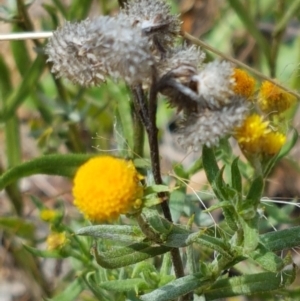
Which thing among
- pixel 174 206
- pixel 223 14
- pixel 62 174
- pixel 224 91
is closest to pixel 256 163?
pixel 224 91

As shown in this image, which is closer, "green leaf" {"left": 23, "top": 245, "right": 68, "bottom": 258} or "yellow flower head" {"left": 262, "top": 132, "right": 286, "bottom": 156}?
"yellow flower head" {"left": 262, "top": 132, "right": 286, "bottom": 156}

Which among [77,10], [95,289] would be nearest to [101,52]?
[95,289]

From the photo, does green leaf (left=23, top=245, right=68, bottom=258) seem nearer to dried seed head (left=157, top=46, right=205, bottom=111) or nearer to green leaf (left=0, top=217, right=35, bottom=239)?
green leaf (left=0, top=217, right=35, bottom=239)

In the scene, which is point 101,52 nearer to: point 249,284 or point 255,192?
point 255,192

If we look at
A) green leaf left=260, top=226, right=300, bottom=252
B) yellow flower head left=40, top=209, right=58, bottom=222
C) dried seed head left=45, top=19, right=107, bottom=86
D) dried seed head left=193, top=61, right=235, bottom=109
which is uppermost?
dried seed head left=45, top=19, right=107, bottom=86

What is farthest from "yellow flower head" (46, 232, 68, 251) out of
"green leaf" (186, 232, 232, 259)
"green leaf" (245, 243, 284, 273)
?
"green leaf" (245, 243, 284, 273)

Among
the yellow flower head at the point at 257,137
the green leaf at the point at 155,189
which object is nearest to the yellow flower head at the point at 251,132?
the yellow flower head at the point at 257,137
